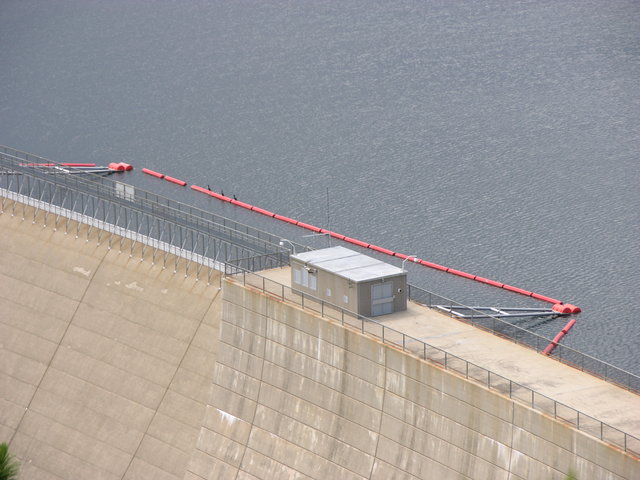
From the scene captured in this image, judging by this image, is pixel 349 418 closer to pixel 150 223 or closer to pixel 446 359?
pixel 446 359

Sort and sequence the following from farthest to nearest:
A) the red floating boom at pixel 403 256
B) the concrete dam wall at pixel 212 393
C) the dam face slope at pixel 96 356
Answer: the red floating boom at pixel 403 256 < the dam face slope at pixel 96 356 < the concrete dam wall at pixel 212 393

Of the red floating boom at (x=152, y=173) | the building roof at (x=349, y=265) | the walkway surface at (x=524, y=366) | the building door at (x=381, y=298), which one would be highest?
Answer: the red floating boom at (x=152, y=173)

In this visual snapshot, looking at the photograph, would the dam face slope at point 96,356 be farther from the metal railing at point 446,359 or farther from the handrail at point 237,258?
the metal railing at point 446,359

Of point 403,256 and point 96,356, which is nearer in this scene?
point 96,356

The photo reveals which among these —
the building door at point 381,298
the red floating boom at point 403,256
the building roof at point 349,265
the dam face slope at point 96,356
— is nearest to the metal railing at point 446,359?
the building door at point 381,298

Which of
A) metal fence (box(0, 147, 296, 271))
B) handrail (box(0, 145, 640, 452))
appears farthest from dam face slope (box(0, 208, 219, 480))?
handrail (box(0, 145, 640, 452))

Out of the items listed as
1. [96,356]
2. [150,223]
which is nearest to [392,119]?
[150,223]
